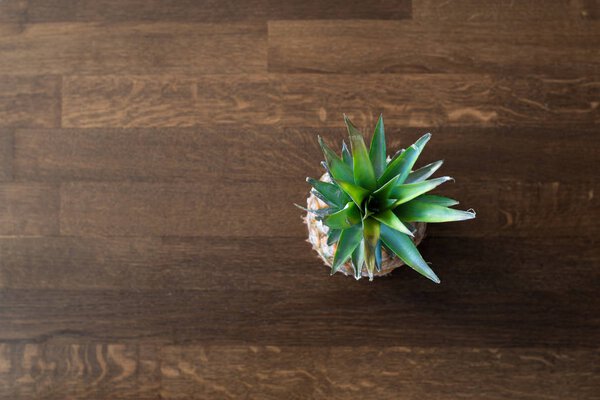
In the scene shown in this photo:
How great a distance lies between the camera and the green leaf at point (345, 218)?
1.03m

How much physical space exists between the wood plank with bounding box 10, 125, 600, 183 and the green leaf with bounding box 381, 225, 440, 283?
430mm

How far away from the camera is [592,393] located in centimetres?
146

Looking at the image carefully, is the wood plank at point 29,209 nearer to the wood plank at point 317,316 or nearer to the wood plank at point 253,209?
the wood plank at point 253,209

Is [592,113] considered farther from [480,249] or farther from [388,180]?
[388,180]

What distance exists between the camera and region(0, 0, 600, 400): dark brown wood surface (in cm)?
148

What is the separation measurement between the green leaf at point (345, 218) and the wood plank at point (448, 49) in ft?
1.84

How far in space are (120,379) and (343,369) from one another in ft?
1.74

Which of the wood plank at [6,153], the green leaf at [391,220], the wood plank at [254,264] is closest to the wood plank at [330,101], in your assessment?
the wood plank at [6,153]

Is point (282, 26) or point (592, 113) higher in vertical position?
point (282, 26)

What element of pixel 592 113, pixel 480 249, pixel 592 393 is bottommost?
pixel 592 393

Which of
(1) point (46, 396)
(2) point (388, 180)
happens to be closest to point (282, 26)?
(2) point (388, 180)

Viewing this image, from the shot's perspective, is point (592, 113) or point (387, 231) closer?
point (387, 231)

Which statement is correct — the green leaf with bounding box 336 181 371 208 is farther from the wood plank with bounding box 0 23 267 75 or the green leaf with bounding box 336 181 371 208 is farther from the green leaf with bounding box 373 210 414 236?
the wood plank with bounding box 0 23 267 75

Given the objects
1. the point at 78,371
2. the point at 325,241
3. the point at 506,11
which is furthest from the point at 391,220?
the point at 78,371
